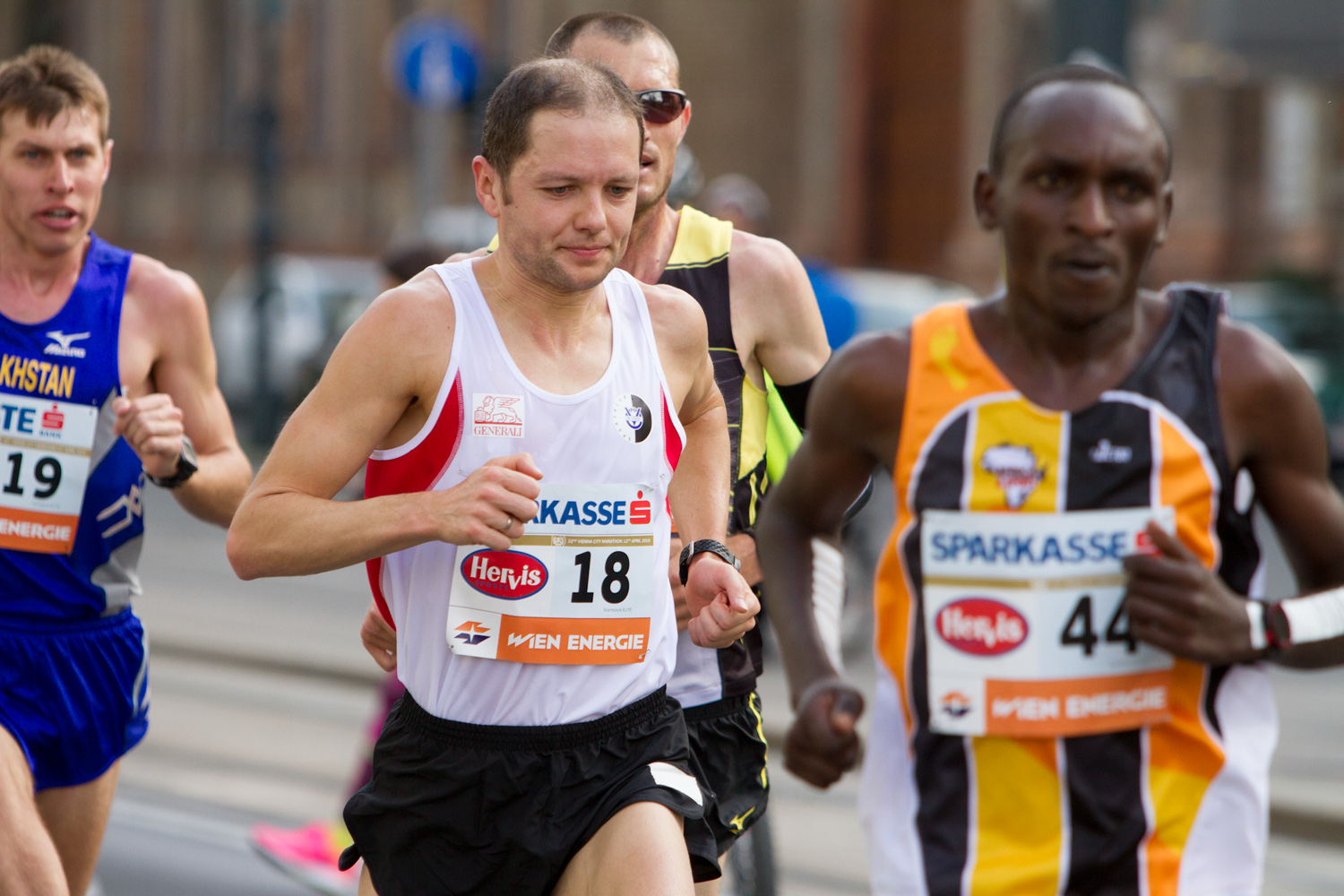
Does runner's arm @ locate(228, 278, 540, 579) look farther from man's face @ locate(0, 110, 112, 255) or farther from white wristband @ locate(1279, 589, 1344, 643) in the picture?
man's face @ locate(0, 110, 112, 255)

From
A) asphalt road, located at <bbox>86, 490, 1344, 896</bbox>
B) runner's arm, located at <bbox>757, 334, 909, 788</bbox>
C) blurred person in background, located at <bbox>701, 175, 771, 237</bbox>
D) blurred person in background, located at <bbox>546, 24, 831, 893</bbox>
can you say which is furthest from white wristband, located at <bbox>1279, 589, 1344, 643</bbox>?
blurred person in background, located at <bbox>701, 175, 771, 237</bbox>

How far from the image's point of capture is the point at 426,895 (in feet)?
10.3

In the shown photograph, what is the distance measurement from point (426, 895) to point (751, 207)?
257 inches

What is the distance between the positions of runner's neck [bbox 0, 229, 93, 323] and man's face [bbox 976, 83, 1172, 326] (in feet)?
7.67

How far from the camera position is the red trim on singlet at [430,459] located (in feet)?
9.95

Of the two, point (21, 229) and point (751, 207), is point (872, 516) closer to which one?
point (751, 207)

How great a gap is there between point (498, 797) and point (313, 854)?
3.55 metres

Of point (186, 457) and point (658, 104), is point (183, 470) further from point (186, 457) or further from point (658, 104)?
point (658, 104)

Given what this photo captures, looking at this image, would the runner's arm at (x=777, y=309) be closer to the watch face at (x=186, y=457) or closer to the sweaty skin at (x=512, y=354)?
the sweaty skin at (x=512, y=354)

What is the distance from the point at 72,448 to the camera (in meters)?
4.25

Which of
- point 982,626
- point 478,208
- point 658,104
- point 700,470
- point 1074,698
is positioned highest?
point 478,208

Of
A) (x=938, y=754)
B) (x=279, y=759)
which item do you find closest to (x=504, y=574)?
(x=938, y=754)

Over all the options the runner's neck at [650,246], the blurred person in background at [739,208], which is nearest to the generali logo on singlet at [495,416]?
the runner's neck at [650,246]

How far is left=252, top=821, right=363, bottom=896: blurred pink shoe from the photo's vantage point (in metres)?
6.12
